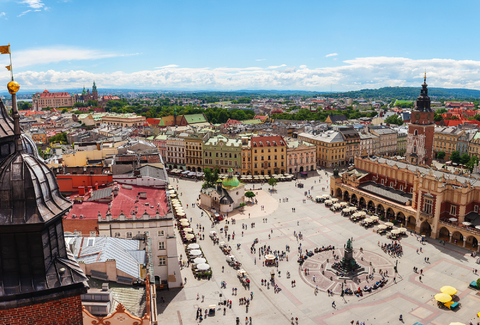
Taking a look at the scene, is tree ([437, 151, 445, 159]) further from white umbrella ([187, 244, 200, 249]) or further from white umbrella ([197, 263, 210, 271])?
white umbrella ([197, 263, 210, 271])

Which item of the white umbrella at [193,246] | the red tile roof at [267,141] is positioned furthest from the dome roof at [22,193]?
the red tile roof at [267,141]

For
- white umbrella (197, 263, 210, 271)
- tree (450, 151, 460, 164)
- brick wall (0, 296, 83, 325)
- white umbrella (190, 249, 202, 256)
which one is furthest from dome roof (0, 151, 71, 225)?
tree (450, 151, 460, 164)

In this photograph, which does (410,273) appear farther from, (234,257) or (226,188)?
(226,188)

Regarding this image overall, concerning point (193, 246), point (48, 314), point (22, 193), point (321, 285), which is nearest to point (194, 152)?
point (193, 246)

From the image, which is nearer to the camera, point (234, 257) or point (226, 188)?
point (234, 257)

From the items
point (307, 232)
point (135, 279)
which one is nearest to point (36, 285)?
point (135, 279)

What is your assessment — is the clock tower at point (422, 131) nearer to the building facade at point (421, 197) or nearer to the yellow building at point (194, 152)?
the building facade at point (421, 197)
